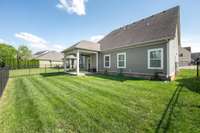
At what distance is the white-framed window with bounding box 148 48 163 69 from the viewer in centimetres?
932

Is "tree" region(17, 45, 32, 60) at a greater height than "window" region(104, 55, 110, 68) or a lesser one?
greater

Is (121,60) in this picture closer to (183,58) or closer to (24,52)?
(183,58)

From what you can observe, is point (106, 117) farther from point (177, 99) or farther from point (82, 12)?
point (82, 12)

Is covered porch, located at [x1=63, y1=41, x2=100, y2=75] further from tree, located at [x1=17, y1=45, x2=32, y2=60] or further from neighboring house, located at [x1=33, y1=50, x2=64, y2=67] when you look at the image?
tree, located at [x1=17, y1=45, x2=32, y2=60]

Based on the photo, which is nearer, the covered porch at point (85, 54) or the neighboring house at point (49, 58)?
the covered porch at point (85, 54)

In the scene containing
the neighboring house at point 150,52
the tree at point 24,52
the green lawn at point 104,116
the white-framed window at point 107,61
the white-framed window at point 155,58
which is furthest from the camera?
the tree at point 24,52

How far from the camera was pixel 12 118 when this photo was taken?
3.52 metres

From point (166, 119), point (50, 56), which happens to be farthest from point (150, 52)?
point (50, 56)

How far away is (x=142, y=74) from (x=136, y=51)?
2.24 m

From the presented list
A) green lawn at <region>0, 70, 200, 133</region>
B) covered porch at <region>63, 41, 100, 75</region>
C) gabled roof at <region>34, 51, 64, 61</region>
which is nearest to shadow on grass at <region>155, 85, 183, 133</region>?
green lawn at <region>0, 70, 200, 133</region>

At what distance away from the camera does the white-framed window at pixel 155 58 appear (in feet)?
30.6

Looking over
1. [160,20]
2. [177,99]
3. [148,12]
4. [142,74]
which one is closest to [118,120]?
[177,99]

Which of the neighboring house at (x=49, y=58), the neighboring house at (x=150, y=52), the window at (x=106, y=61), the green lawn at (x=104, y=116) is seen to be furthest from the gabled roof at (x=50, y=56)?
the green lawn at (x=104, y=116)

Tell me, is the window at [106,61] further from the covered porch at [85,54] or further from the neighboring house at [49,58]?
the neighboring house at [49,58]
